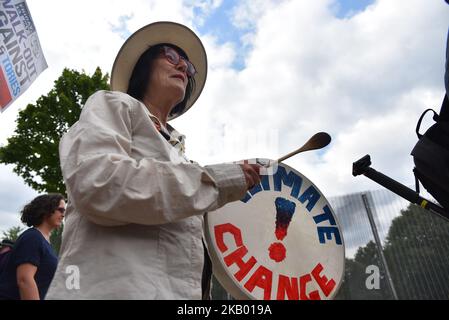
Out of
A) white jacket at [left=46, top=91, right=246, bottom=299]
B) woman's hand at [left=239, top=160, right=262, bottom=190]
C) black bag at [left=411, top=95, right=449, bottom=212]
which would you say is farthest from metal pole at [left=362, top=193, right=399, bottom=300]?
white jacket at [left=46, top=91, right=246, bottom=299]

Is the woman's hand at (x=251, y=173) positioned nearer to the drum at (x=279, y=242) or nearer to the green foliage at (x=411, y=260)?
the drum at (x=279, y=242)

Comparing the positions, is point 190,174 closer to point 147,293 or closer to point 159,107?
point 147,293

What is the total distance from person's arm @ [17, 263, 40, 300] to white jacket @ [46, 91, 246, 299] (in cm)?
137

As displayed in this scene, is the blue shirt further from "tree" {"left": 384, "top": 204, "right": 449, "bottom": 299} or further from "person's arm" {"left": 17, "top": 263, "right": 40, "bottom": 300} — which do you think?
"tree" {"left": 384, "top": 204, "right": 449, "bottom": 299}

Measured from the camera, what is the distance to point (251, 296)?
4.15 ft

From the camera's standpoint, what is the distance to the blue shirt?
210cm

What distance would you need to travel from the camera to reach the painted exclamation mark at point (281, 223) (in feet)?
4.72

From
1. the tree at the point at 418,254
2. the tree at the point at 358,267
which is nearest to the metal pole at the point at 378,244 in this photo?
the tree at the point at 358,267

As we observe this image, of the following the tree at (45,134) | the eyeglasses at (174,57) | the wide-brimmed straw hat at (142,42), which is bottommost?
the eyeglasses at (174,57)

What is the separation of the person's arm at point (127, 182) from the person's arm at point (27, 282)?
147 cm
